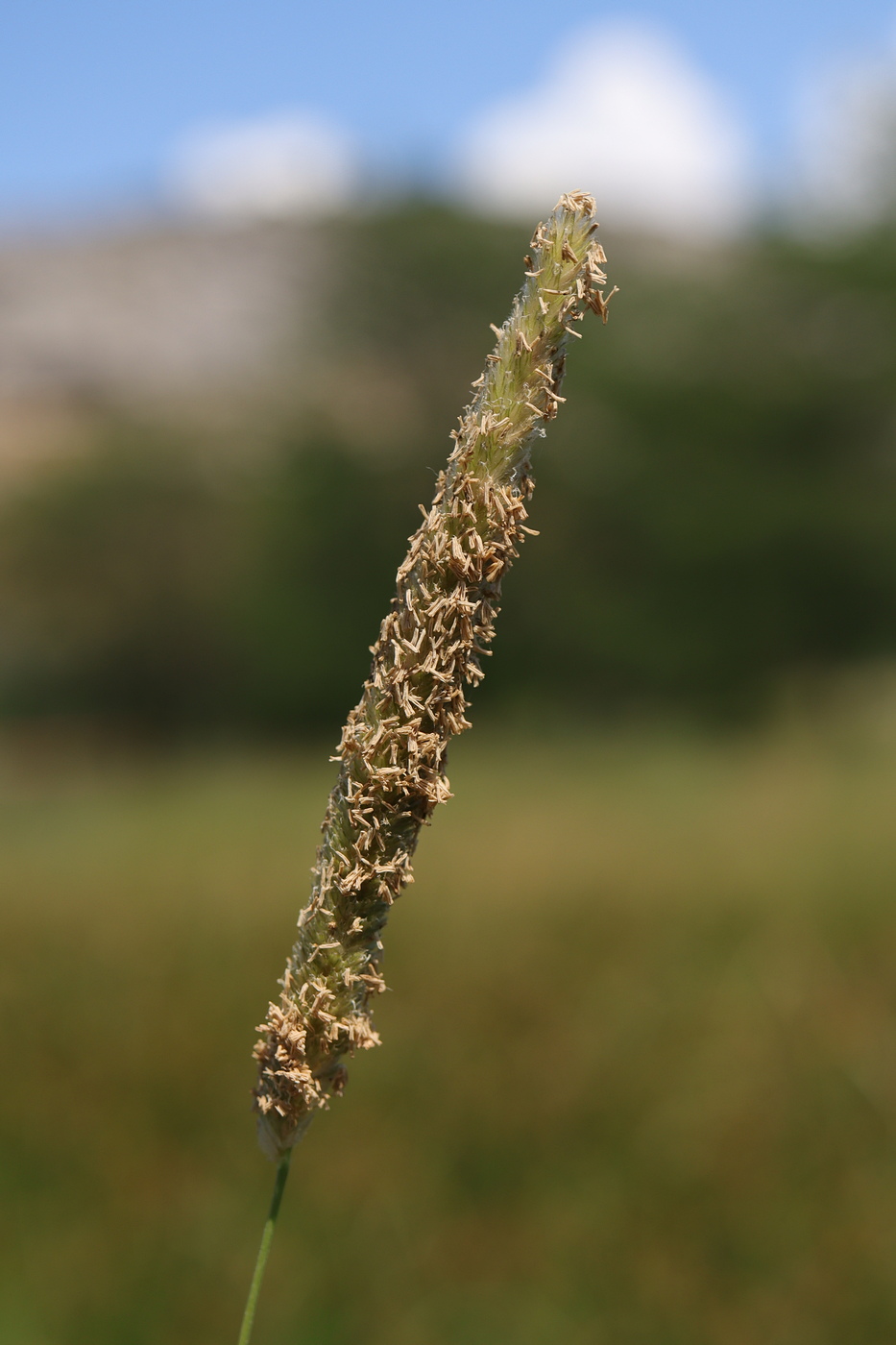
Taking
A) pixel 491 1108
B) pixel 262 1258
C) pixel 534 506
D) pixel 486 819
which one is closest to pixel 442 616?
pixel 262 1258

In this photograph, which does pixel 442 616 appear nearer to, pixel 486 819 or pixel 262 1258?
pixel 262 1258

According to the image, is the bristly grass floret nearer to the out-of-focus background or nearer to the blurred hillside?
the out-of-focus background

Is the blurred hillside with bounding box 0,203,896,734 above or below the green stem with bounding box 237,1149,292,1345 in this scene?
above

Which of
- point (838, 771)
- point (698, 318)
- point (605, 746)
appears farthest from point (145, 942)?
point (698, 318)

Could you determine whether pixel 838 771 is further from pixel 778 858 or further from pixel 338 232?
pixel 338 232

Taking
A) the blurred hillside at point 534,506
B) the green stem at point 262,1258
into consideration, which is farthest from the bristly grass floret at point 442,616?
the blurred hillside at point 534,506

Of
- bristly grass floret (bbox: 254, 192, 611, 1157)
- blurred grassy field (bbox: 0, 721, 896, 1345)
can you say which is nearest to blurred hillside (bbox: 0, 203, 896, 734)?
blurred grassy field (bbox: 0, 721, 896, 1345)
